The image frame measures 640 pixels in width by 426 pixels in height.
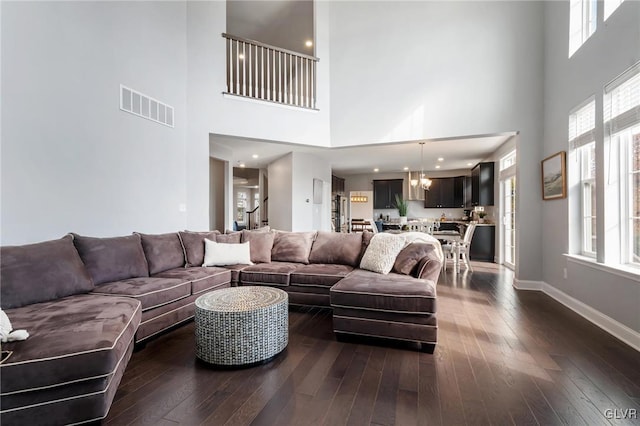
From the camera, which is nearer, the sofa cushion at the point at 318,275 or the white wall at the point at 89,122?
the white wall at the point at 89,122

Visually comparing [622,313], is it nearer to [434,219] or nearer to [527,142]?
[527,142]

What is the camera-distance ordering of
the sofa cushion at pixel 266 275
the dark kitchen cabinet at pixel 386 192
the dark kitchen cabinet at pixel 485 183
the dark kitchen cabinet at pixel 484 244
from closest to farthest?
1. the sofa cushion at pixel 266 275
2. the dark kitchen cabinet at pixel 484 244
3. the dark kitchen cabinet at pixel 485 183
4. the dark kitchen cabinet at pixel 386 192

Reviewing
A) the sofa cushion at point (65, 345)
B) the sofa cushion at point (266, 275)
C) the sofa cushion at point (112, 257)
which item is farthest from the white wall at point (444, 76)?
the sofa cushion at point (65, 345)

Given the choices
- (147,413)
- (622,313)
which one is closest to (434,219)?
(622,313)

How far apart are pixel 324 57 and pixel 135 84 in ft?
10.9

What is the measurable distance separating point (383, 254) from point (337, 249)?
778 mm

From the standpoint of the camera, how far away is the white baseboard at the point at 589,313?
2.47 m

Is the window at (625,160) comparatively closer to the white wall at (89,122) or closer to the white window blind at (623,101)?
the white window blind at (623,101)

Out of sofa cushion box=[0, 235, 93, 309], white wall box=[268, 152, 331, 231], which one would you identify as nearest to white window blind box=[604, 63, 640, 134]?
sofa cushion box=[0, 235, 93, 309]

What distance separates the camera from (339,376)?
199 cm

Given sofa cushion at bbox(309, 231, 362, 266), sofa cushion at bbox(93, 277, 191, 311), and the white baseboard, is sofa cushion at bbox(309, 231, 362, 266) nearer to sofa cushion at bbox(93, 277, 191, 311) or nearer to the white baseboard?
sofa cushion at bbox(93, 277, 191, 311)

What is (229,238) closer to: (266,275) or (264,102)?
(266,275)

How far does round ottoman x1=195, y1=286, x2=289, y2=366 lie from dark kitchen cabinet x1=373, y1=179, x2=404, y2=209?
843 centimetres

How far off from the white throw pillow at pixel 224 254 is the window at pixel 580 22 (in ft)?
15.6
